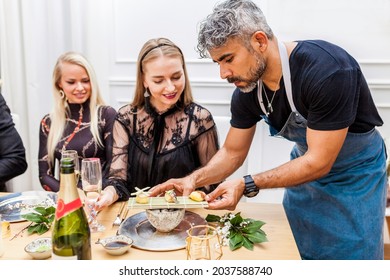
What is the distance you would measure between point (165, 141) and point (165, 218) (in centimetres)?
67

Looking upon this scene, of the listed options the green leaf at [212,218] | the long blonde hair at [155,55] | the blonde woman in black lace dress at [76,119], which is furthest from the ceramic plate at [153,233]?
the blonde woman in black lace dress at [76,119]

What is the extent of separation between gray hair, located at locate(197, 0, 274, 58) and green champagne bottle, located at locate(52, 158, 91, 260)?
2.09 feet

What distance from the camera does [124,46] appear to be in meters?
2.45

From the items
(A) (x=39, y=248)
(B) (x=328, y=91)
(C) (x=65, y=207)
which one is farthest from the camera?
(B) (x=328, y=91)

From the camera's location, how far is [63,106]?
2061mm

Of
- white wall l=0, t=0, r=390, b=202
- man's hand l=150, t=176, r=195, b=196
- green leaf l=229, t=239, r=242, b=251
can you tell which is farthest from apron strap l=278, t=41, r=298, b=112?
white wall l=0, t=0, r=390, b=202

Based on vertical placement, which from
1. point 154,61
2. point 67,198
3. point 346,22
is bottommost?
point 67,198

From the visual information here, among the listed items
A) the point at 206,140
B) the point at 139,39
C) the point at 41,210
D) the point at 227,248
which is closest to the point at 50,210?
the point at 41,210

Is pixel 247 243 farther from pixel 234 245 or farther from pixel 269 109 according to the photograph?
pixel 269 109

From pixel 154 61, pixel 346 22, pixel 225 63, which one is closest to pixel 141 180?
pixel 154 61

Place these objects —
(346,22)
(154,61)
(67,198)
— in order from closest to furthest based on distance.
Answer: (67,198), (154,61), (346,22)

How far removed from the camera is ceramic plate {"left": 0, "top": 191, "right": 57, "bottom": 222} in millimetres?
1253

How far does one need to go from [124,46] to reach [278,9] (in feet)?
2.99

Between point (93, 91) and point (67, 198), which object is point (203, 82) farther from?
point (67, 198)
